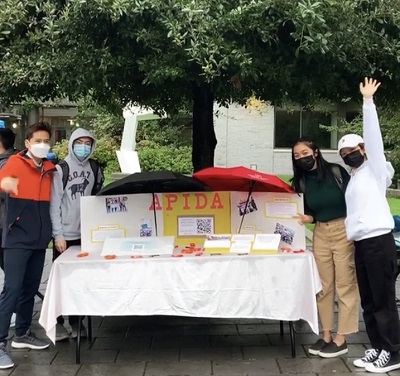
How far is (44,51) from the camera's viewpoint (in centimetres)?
447

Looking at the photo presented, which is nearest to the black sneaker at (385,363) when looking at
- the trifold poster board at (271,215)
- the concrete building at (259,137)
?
the trifold poster board at (271,215)

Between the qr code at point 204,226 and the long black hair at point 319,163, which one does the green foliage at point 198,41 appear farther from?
the qr code at point 204,226

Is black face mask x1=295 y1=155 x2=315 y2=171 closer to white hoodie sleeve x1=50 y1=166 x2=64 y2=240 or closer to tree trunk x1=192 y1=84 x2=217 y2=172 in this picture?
tree trunk x1=192 y1=84 x2=217 y2=172

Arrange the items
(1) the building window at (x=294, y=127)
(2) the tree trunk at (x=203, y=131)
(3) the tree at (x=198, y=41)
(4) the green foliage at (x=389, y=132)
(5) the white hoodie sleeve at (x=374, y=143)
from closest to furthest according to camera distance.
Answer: (3) the tree at (x=198, y=41) < (5) the white hoodie sleeve at (x=374, y=143) < (2) the tree trunk at (x=203, y=131) < (4) the green foliage at (x=389, y=132) < (1) the building window at (x=294, y=127)

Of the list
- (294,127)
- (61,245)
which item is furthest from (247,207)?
(294,127)

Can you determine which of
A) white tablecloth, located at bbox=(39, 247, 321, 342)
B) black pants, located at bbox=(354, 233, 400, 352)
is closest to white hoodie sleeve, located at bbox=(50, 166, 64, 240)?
white tablecloth, located at bbox=(39, 247, 321, 342)

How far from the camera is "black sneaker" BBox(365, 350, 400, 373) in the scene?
4312mm

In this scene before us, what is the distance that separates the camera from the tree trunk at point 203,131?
20.4ft

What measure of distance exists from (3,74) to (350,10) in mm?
2848

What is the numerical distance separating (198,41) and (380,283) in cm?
229

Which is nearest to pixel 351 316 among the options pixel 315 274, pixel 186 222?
pixel 315 274

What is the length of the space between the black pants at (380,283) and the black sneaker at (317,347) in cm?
49

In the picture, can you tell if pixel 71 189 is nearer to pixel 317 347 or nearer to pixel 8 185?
pixel 8 185

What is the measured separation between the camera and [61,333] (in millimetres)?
5176
